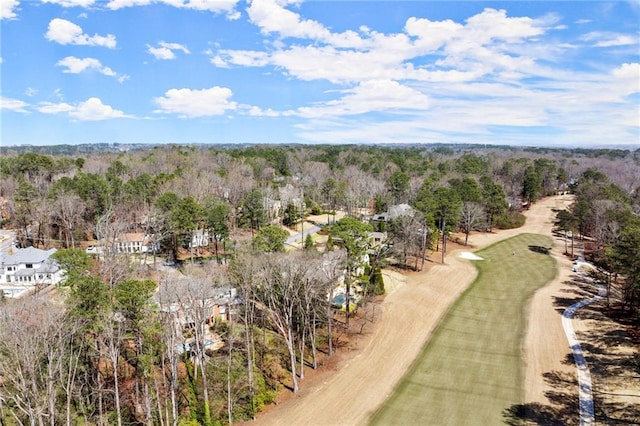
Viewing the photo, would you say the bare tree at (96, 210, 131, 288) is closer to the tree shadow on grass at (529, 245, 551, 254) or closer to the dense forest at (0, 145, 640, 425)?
the dense forest at (0, 145, 640, 425)

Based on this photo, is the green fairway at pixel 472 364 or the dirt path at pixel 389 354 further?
the dirt path at pixel 389 354

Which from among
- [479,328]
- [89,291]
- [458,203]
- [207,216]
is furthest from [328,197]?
[89,291]

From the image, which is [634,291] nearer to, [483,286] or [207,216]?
[483,286]

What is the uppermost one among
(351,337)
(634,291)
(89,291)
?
(89,291)

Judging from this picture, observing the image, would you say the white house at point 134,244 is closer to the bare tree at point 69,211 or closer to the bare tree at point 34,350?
the bare tree at point 69,211

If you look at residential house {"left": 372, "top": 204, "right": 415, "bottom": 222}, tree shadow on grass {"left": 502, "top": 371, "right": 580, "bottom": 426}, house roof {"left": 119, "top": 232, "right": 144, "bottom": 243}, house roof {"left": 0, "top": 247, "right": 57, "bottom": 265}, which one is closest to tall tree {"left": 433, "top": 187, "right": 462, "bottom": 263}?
residential house {"left": 372, "top": 204, "right": 415, "bottom": 222}

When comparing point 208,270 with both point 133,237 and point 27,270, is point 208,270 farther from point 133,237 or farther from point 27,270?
point 133,237

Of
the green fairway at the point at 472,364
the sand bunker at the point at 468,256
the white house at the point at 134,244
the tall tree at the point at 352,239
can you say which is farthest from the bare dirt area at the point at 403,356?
the white house at the point at 134,244
